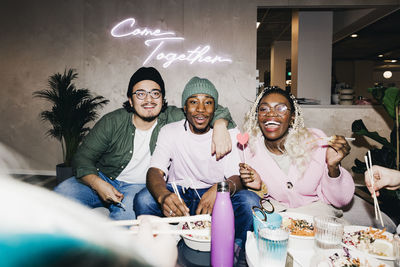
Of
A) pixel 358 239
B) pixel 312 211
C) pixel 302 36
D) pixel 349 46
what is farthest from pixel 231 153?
pixel 349 46

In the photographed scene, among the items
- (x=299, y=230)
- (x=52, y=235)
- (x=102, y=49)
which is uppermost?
(x=102, y=49)

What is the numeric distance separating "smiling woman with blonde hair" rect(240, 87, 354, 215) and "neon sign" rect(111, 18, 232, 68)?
2.61 metres

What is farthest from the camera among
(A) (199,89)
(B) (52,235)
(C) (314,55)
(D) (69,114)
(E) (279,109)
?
(C) (314,55)

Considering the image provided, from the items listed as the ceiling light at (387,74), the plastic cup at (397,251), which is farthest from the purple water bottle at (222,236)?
the ceiling light at (387,74)

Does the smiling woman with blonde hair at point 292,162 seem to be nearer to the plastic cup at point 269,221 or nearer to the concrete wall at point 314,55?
the plastic cup at point 269,221

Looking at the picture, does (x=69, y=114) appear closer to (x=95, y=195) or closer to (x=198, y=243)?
(x=95, y=195)

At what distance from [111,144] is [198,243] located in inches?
61.6

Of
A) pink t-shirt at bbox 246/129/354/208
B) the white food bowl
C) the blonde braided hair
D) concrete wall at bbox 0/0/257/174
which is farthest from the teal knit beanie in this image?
concrete wall at bbox 0/0/257/174

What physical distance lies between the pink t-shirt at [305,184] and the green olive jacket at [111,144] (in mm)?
625

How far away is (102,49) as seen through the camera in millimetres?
4641

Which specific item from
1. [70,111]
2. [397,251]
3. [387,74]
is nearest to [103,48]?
[70,111]

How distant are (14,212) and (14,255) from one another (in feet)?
0.19

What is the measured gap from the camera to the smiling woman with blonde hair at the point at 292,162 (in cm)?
184

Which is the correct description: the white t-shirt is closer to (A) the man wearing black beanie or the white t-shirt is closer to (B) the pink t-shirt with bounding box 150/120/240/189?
(A) the man wearing black beanie
